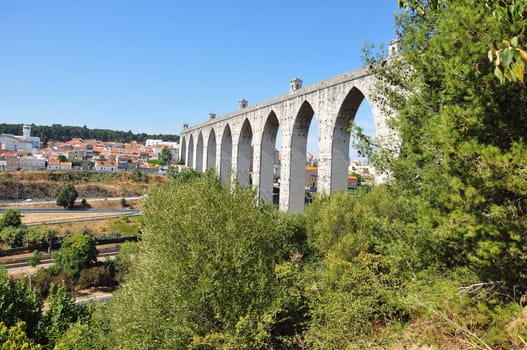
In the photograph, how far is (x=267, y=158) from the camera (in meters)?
25.4

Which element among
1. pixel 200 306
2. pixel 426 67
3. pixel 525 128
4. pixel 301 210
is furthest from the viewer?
pixel 301 210

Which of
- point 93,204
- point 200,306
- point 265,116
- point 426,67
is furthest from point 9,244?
point 426,67

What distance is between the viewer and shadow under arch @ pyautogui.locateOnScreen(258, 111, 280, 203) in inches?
992

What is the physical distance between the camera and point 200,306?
703cm

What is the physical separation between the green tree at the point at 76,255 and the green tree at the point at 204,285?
44.4 ft

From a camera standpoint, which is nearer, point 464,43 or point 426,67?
point 464,43

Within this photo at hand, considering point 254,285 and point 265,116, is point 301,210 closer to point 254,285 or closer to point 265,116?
point 265,116

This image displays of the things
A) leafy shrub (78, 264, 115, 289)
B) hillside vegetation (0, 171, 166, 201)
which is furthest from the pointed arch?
leafy shrub (78, 264, 115, 289)

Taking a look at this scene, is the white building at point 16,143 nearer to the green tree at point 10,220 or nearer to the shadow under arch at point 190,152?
the shadow under arch at point 190,152

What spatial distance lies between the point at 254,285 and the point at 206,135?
34.3 meters

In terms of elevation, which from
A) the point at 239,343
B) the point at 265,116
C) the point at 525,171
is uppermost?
the point at 265,116

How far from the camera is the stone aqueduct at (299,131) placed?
16781mm

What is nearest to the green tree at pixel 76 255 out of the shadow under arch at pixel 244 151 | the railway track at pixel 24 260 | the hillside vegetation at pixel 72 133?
the railway track at pixel 24 260

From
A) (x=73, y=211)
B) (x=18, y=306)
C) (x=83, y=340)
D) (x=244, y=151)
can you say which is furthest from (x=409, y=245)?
(x=73, y=211)
